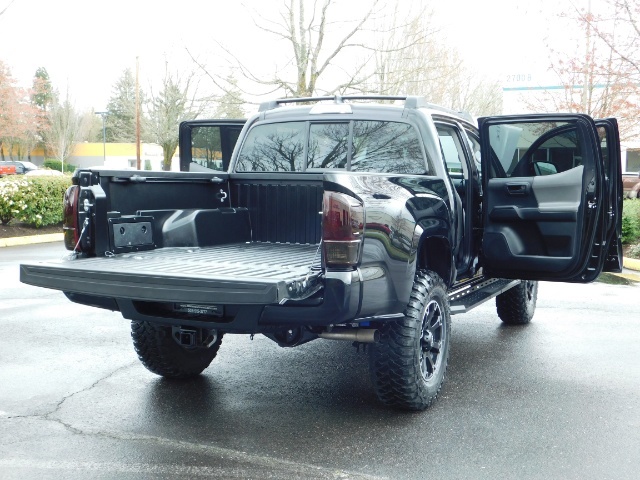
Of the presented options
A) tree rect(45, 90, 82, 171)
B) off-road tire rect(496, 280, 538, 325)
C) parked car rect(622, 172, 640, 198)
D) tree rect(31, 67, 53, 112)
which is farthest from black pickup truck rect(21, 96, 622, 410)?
tree rect(45, 90, 82, 171)

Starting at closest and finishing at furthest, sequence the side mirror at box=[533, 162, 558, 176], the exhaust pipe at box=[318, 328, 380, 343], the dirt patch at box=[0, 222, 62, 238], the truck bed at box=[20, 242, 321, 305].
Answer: the truck bed at box=[20, 242, 321, 305] < the exhaust pipe at box=[318, 328, 380, 343] < the side mirror at box=[533, 162, 558, 176] < the dirt patch at box=[0, 222, 62, 238]

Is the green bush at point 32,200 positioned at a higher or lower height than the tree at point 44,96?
lower

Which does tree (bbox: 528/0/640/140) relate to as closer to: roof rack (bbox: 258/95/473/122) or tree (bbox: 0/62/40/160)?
roof rack (bbox: 258/95/473/122)

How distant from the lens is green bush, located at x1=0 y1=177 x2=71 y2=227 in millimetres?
15750

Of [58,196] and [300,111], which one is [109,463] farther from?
[58,196]

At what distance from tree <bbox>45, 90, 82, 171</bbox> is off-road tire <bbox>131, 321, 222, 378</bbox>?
61621 millimetres

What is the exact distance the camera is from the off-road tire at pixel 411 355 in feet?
14.7

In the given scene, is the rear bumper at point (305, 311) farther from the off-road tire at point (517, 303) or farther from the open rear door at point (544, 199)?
the off-road tire at point (517, 303)

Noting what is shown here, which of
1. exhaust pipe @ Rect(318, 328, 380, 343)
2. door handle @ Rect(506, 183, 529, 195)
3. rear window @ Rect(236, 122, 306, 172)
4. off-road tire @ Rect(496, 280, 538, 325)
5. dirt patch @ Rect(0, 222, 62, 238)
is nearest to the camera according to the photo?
exhaust pipe @ Rect(318, 328, 380, 343)

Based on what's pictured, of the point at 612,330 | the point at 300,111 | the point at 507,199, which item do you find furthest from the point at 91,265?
the point at 612,330

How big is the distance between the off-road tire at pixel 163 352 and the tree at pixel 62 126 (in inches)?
2426

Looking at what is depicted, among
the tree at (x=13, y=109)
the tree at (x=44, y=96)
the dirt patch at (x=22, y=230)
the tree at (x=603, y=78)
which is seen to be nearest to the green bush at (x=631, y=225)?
the tree at (x=603, y=78)

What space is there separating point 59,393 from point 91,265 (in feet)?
4.44

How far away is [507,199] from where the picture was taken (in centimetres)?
570
